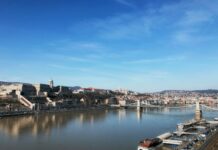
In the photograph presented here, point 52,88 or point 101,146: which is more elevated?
point 52,88

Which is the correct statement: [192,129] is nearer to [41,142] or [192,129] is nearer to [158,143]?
[158,143]

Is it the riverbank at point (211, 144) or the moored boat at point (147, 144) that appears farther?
the moored boat at point (147, 144)

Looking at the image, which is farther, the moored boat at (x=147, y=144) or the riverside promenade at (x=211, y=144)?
the moored boat at (x=147, y=144)

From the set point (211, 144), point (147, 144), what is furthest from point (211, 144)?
point (147, 144)

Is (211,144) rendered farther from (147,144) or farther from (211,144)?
(147,144)

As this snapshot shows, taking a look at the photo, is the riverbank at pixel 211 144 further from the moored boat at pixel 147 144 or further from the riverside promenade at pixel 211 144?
the moored boat at pixel 147 144

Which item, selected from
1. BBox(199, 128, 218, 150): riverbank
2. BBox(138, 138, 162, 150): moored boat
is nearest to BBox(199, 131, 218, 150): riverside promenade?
BBox(199, 128, 218, 150): riverbank

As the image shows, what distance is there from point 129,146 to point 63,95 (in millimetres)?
29972

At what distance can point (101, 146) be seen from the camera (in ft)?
42.5

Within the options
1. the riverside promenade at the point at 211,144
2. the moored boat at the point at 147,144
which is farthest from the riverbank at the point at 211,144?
the moored boat at the point at 147,144

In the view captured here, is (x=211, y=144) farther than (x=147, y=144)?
Yes

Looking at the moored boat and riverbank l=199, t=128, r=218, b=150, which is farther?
the moored boat

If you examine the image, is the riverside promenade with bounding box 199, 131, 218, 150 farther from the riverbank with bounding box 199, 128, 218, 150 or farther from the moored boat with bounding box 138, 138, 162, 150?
the moored boat with bounding box 138, 138, 162, 150

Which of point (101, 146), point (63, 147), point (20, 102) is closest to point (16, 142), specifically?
point (63, 147)
